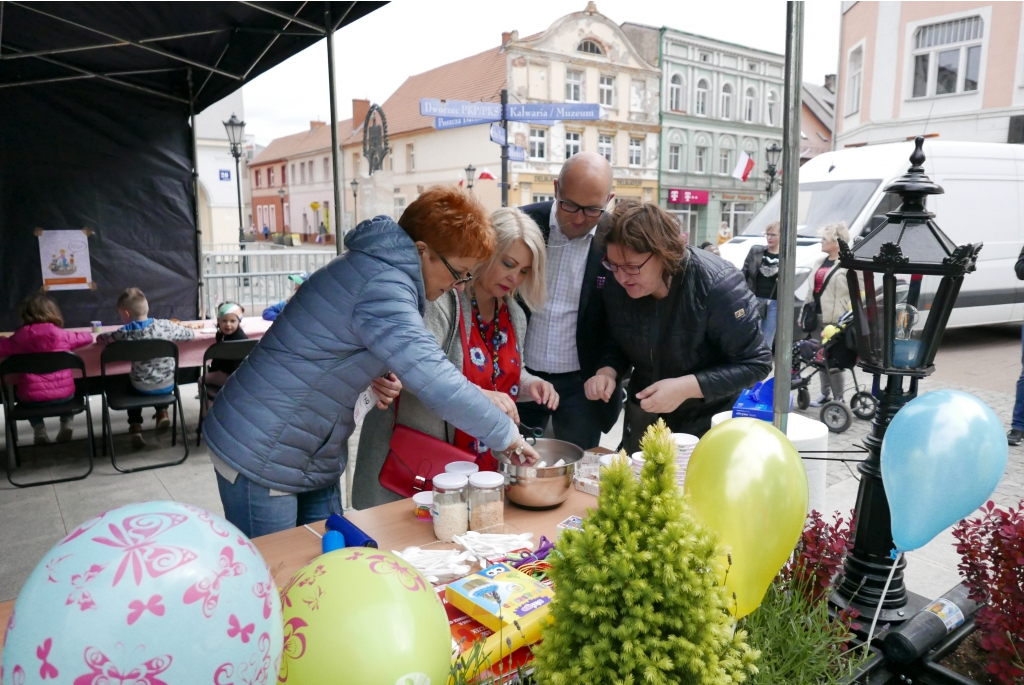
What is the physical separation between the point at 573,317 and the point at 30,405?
4.05 metres

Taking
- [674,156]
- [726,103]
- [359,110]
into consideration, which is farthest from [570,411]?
[359,110]

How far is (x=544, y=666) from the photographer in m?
0.96

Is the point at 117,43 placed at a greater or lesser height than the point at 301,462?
greater

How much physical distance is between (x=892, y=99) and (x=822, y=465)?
1681 centimetres

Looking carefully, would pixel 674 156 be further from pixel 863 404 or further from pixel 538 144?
pixel 863 404

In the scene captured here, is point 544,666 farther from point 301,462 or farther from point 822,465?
point 822,465

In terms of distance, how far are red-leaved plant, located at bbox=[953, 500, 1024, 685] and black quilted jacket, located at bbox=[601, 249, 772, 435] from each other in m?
0.77

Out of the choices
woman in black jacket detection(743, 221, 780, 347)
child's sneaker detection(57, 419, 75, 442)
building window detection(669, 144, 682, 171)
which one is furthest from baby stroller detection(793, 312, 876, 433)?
building window detection(669, 144, 682, 171)

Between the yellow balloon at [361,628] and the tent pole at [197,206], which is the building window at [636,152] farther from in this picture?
the yellow balloon at [361,628]

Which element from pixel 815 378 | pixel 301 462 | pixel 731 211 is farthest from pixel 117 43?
pixel 731 211

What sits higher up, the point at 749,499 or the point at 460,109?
the point at 460,109

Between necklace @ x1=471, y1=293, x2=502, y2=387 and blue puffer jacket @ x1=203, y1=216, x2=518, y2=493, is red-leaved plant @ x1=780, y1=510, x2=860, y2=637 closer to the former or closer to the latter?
blue puffer jacket @ x1=203, y1=216, x2=518, y2=493

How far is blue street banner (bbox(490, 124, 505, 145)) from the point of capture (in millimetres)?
6699

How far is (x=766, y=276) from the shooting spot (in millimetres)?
6598
